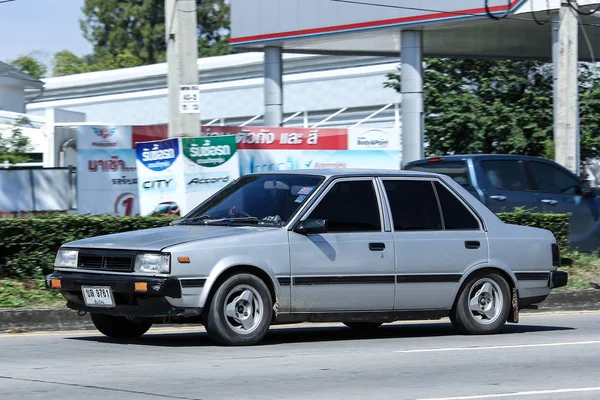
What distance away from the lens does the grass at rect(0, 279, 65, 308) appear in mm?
11766

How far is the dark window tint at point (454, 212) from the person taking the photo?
34.8 ft

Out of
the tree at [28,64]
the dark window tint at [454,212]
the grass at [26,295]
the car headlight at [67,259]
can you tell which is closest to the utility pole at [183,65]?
the grass at [26,295]

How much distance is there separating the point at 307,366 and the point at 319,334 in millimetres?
2693

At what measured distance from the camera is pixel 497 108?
1240 inches

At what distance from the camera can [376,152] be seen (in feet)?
72.1

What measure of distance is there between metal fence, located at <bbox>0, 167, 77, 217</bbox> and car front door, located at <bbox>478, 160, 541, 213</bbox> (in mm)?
8562

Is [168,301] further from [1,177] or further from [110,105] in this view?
[110,105]

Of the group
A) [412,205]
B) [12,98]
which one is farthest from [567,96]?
[12,98]

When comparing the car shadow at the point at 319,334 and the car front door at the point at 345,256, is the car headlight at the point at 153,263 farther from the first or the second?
the car front door at the point at 345,256

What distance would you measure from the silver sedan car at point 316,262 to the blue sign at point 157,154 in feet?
19.5

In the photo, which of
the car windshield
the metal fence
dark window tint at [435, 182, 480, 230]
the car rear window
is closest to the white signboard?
the car rear window

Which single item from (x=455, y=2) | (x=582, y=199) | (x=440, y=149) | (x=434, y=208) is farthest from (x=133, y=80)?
(x=434, y=208)

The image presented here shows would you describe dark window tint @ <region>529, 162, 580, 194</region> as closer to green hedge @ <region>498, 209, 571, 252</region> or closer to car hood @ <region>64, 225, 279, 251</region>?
green hedge @ <region>498, 209, 571, 252</region>

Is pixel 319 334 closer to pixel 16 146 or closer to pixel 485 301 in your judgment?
pixel 485 301
